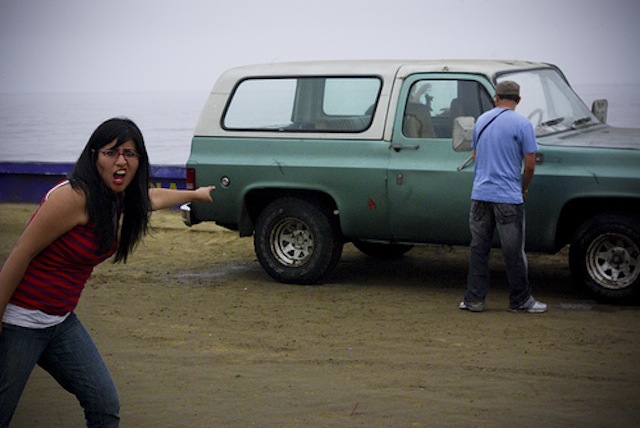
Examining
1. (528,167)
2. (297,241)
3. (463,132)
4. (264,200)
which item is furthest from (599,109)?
(264,200)

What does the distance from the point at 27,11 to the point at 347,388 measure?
37.7 ft

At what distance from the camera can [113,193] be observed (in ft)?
14.0

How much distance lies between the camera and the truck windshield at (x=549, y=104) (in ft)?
29.8

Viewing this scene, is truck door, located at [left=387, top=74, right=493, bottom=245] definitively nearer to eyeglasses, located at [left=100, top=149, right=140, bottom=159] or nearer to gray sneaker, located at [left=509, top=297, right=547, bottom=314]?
gray sneaker, located at [left=509, top=297, right=547, bottom=314]

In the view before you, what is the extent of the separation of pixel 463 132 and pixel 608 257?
1416 millimetres

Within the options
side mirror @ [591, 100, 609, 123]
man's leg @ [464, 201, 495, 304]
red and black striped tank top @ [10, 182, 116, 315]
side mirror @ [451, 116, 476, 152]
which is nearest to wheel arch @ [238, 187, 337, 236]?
side mirror @ [451, 116, 476, 152]

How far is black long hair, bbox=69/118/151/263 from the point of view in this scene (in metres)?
4.14

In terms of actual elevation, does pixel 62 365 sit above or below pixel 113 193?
below

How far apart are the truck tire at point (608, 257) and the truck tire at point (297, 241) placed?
2.03 meters

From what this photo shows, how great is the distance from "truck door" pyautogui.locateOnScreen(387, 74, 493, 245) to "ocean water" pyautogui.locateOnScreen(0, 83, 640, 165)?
642 cm

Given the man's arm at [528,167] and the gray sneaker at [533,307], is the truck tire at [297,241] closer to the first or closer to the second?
A: the gray sneaker at [533,307]

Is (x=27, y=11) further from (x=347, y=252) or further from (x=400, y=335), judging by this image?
(x=400, y=335)

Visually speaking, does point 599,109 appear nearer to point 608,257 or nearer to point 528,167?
point 608,257

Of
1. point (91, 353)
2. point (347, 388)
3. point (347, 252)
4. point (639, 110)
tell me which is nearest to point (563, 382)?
point (347, 388)
